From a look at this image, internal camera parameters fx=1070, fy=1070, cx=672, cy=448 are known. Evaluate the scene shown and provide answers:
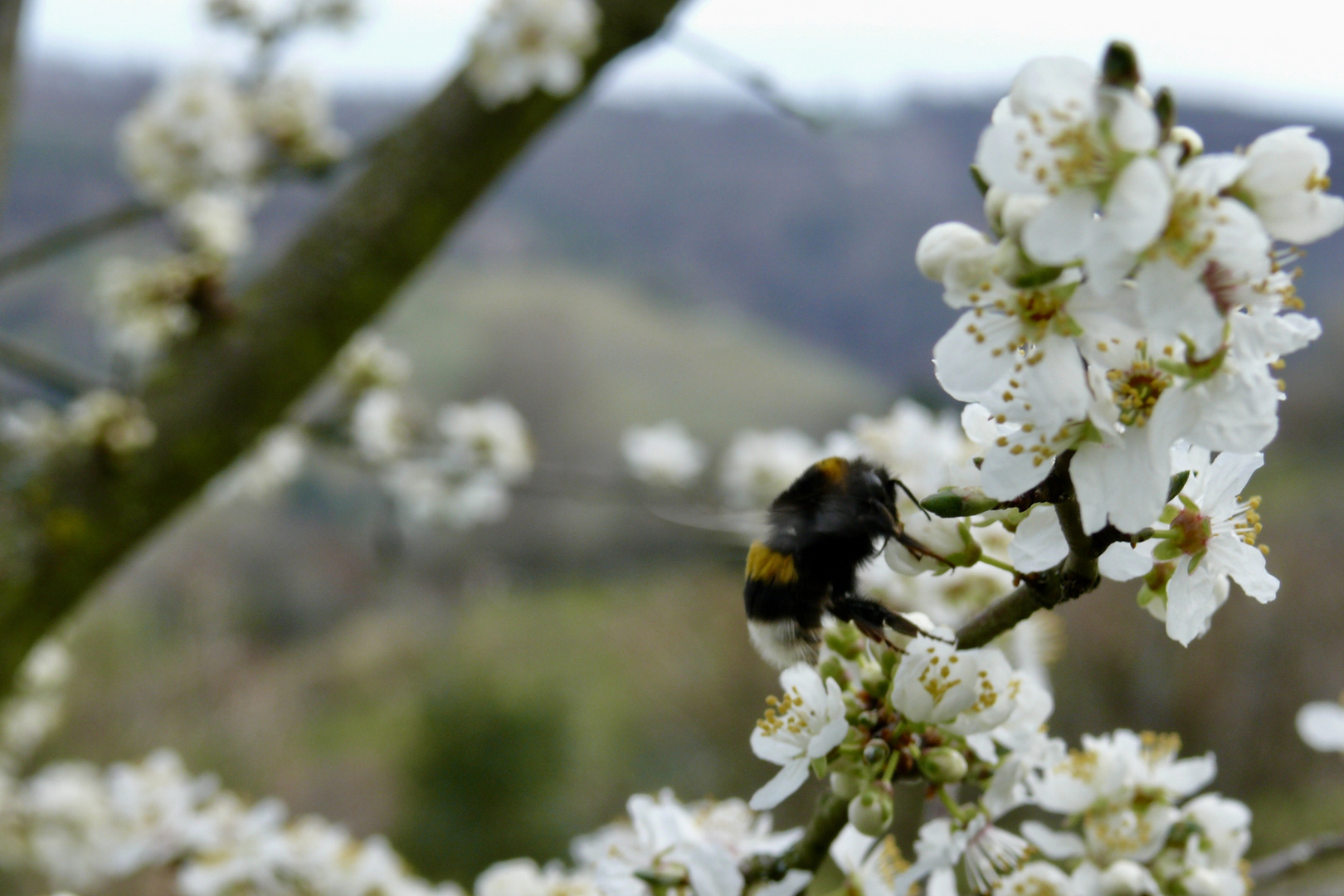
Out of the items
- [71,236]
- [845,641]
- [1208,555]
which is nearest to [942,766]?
[845,641]

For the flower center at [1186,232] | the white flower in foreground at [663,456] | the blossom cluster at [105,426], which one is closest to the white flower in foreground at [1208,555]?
the flower center at [1186,232]

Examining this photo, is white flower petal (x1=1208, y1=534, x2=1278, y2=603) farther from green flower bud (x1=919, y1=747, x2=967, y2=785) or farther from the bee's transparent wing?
the bee's transparent wing

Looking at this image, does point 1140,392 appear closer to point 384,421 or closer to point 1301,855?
point 1301,855

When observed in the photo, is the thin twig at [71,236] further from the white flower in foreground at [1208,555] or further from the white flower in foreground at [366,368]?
the white flower in foreground at [1208,555]

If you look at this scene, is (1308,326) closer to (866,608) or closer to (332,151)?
(866,608)

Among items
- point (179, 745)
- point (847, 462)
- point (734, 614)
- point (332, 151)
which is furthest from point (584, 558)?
point (847, 462)

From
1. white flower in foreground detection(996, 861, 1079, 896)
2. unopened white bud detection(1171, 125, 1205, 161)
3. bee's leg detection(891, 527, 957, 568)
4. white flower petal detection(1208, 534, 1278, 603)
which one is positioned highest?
unopened white bud detection(1171, 125, 1205, 161)

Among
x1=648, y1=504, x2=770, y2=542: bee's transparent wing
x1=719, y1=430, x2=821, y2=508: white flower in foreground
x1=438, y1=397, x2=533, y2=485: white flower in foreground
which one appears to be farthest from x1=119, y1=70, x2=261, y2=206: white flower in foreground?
x1=648, y1=504, x2=770, y2=542: bee's transparent wing
